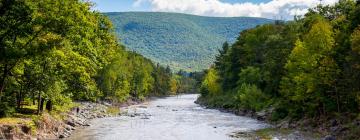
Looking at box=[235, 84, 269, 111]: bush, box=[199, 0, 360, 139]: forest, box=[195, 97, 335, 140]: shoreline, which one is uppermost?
box=[199, 0, 360, 139]: forest

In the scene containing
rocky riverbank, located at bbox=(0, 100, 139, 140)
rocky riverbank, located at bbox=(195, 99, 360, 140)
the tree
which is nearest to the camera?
rocky riverbank, located at bbox=(0, 100, 139, 140)

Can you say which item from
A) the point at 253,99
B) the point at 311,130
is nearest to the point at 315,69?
the point at 311,130

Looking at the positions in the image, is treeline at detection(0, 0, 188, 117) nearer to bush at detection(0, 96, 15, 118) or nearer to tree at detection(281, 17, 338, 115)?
bush at detection(0, 96, 15, 118)

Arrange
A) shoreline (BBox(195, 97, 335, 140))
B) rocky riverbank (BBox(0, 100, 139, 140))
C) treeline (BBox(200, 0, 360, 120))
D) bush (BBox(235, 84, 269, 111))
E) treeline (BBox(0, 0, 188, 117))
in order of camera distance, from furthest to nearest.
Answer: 1. bush (BBox(235, 84, 269, 111))
2. treeline (BBox(200, 0, 360, 120))
3. shoreline (BBox(195, 97, 335, 140))
4. rocky riverbank (BBox(0, 100, 139, 140))
5. treeline (BBox(0, 0, 188, 117))

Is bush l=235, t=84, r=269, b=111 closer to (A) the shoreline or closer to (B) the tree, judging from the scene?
(A) the shoreline

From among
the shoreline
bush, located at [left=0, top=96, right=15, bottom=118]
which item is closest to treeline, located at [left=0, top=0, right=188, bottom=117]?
bush, located at [left=0, top=96, right=15, bottom=118]

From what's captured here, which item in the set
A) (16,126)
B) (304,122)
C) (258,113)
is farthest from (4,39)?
(258,113)

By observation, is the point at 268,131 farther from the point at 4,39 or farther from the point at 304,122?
the point at 4,39

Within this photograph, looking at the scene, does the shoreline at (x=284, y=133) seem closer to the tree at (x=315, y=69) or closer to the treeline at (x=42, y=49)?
the tree at (x=315, y=69)

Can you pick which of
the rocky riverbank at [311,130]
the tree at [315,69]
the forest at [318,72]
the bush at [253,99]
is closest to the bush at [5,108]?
the rocky riverbank at [311,130]

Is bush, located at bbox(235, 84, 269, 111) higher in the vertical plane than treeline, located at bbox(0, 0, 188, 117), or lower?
lower

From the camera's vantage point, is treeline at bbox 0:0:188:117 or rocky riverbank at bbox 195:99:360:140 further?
rocky riverbank at bbox 195:99:360:140

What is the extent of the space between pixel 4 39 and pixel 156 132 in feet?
71.3

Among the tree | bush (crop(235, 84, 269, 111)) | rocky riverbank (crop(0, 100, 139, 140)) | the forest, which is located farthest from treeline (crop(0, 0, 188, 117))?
bush (crop(235, 84, 269, 111))
